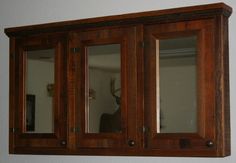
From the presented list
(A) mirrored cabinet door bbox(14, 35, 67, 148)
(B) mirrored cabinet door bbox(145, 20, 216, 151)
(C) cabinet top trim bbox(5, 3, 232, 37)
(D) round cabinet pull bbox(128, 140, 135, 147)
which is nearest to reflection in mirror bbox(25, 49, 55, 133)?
(A) mirrored cabinet door bbox(14, 35, 67, 148)

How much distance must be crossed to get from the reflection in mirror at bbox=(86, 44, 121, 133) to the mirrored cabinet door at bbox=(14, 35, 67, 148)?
17cm

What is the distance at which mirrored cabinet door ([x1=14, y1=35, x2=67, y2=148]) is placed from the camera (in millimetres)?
2918

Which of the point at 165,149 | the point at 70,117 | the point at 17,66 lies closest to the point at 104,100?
the point at 70,117

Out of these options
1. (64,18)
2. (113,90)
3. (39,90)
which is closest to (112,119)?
(113,90)

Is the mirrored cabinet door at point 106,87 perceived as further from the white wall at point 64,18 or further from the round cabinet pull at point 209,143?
the round cabinet pull at point 209,143

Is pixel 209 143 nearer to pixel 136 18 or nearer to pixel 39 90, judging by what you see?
pixel 136 18

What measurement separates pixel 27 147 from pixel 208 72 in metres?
1.15

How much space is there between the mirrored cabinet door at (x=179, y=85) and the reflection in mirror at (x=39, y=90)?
0.61 meters

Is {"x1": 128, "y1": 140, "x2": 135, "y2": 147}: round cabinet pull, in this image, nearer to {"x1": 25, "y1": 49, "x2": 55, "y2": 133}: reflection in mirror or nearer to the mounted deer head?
the mounted deer head

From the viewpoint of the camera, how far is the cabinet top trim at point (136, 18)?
2510mm

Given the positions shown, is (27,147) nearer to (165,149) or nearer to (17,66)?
(17,66)

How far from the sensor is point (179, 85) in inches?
102

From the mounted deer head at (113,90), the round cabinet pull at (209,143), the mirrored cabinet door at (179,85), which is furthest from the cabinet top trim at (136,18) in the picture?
the round cabinet pull at (209,143)

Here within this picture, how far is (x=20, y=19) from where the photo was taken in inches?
133
